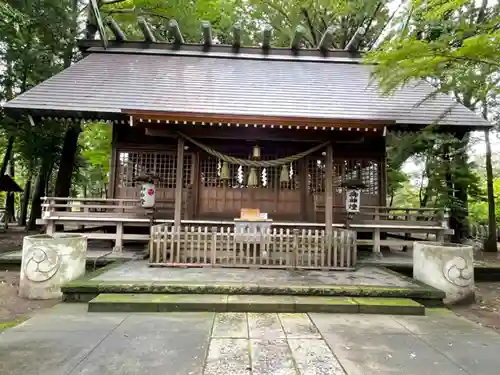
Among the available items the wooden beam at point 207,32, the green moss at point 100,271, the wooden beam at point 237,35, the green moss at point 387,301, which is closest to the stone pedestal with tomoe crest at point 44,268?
the green moss at point 100,271

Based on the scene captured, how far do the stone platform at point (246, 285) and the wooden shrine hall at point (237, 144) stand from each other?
2.20 ft

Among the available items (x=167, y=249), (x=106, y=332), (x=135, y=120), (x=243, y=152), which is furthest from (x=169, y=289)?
(x=243, y=152)

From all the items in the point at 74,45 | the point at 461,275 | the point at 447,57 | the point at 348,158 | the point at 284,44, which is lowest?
the point at 461,275

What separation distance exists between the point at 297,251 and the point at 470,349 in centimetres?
327

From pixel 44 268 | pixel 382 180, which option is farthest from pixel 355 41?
pixel 44 268

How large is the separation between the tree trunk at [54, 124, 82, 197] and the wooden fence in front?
7.05m

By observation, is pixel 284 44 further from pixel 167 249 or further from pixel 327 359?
pixel 327 359

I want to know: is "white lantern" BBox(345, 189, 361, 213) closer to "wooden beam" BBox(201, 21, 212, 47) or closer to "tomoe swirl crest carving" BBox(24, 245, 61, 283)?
"tomoe swirl crest carving" BBox(24, 245, 61, 283)

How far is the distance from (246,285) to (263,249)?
1.45 meters

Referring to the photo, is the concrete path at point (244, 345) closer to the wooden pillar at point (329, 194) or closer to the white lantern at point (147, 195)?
the wooden pillar at point (329, 194)

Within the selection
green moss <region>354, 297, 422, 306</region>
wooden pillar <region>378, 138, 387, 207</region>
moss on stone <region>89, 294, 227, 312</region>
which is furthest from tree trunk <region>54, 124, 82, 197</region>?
green moss <region>354, 297, 422, 306</region>

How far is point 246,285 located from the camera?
494cm

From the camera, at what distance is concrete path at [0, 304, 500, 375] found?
2877 millimetres

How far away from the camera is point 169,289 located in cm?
479
